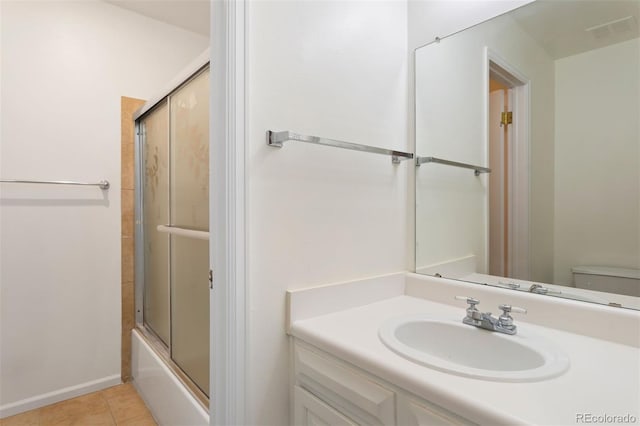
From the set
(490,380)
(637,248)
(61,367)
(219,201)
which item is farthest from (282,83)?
(61,367)

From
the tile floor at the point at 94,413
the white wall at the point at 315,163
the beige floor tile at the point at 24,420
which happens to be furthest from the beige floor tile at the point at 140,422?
the white wall at the point at 315,163

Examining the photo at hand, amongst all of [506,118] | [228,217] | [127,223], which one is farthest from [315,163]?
[127,223]

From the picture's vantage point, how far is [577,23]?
1054mm

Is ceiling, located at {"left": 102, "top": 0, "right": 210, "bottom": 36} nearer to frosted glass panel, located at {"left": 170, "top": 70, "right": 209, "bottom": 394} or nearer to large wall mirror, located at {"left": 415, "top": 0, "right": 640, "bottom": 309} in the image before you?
frosted glass panel, located at {"left": 170, "top": 70, "right": 209, "bottom": 394}

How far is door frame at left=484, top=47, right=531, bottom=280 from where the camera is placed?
1149 mm

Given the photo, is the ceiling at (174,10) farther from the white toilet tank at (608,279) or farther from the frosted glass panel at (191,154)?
the white toilet tank at (608,279)

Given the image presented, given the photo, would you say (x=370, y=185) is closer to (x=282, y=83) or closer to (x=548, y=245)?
(x=282, y=83)

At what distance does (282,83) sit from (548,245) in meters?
1.00

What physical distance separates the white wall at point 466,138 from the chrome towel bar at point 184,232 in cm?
91

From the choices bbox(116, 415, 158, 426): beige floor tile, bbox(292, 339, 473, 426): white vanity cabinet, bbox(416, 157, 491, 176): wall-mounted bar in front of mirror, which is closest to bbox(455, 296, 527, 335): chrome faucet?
bbox(292, 339, 473, 426): white vanity cabinet

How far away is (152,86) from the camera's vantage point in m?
2.21

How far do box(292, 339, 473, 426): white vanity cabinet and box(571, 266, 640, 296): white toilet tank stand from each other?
670 mm

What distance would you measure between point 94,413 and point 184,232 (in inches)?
46.4

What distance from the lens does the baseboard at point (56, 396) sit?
1767 millimetres
